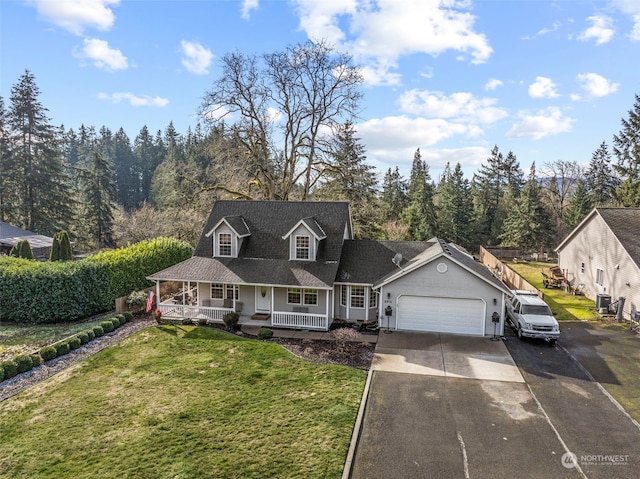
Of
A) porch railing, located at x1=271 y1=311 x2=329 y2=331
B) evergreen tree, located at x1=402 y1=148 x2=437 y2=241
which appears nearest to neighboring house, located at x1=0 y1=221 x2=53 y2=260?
porch railing, located at x1=271 y1=311 x2=329 y2=331

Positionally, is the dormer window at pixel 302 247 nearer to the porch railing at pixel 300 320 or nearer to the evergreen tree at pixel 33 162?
the porch railing at pixel 300 320

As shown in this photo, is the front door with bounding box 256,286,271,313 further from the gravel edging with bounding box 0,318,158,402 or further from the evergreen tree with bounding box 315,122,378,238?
the evergreen tree with bounding box 315,122,378,238

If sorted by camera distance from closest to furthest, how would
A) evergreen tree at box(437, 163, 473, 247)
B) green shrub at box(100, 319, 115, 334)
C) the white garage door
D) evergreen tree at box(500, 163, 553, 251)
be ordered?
the white garage door, green shrub at box(100, 319, 115, 334), evergreen tree at box(500, 163, 553, 251), evergreen tree at box(437, 163, 473, 247)

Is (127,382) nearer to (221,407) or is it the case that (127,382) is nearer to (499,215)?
(221,407)

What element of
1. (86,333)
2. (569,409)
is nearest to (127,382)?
(86,333)

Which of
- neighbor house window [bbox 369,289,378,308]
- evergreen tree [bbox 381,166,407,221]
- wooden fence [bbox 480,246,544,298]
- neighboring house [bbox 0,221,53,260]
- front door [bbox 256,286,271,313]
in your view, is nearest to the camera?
neighbor house window [bbox 369,289,378,308]

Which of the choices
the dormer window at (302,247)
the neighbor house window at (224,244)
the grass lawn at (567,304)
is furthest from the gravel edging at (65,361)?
the grass lawn at (567,304)
